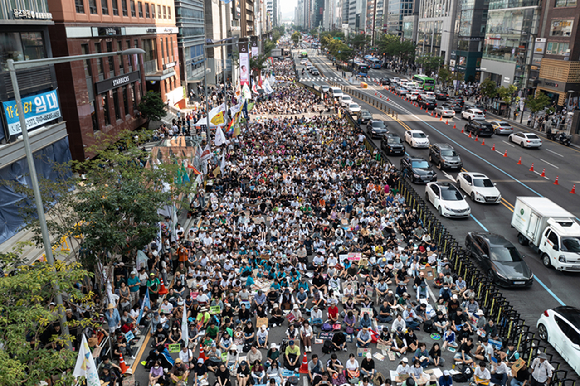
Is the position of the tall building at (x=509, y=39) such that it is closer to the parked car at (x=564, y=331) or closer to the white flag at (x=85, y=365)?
the parked car at (x=564, y=331)

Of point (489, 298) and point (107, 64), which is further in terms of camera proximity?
point (107, 64)

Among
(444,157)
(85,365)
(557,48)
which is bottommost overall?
(444,157)

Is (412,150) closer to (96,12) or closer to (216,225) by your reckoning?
(216,225)

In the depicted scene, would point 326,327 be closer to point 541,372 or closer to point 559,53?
point 541,372

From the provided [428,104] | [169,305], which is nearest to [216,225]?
[169,305]

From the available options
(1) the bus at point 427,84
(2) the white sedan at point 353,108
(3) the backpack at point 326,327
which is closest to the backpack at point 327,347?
(3) the backpack at point 326,327

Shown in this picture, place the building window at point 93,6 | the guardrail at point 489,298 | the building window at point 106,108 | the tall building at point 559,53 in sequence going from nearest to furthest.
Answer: the guardrail at point 489,298
the building window at point 93,6
the building window at point 106,108
the tall building at point 559,53

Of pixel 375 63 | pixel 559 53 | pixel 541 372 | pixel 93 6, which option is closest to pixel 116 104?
pixel 93 6
